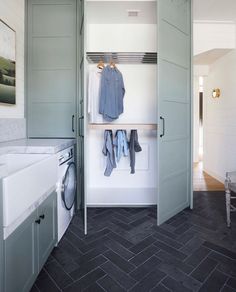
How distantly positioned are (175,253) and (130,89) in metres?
2.09

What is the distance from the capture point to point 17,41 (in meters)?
2.41

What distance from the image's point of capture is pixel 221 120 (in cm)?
389

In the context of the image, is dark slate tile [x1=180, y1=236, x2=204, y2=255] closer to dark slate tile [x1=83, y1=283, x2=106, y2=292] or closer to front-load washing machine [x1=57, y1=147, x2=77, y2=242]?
dark slate tile [x1=83, y1=283, x2=106, y2=292]

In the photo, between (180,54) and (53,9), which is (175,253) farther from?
(53,9)

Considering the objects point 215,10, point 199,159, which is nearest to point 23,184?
point 215,10

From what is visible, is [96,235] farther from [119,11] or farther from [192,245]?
[119,11]

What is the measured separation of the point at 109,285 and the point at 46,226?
62 centimetres

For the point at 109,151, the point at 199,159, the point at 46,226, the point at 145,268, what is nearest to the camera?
the point at 46,226

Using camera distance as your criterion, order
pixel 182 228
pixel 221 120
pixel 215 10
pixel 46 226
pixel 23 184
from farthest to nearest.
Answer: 1. pixel 221 120
2. pixel 215 10
3. pixel 182 228
4. pixel 46 226
5. pixel 23 184

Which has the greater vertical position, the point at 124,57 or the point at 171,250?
the point at 124,57

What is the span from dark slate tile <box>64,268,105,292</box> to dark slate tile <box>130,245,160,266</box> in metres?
0.30

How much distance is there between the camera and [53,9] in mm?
2562

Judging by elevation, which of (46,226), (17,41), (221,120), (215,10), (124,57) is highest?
(215,10)

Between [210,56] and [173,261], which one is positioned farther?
[210,56]
